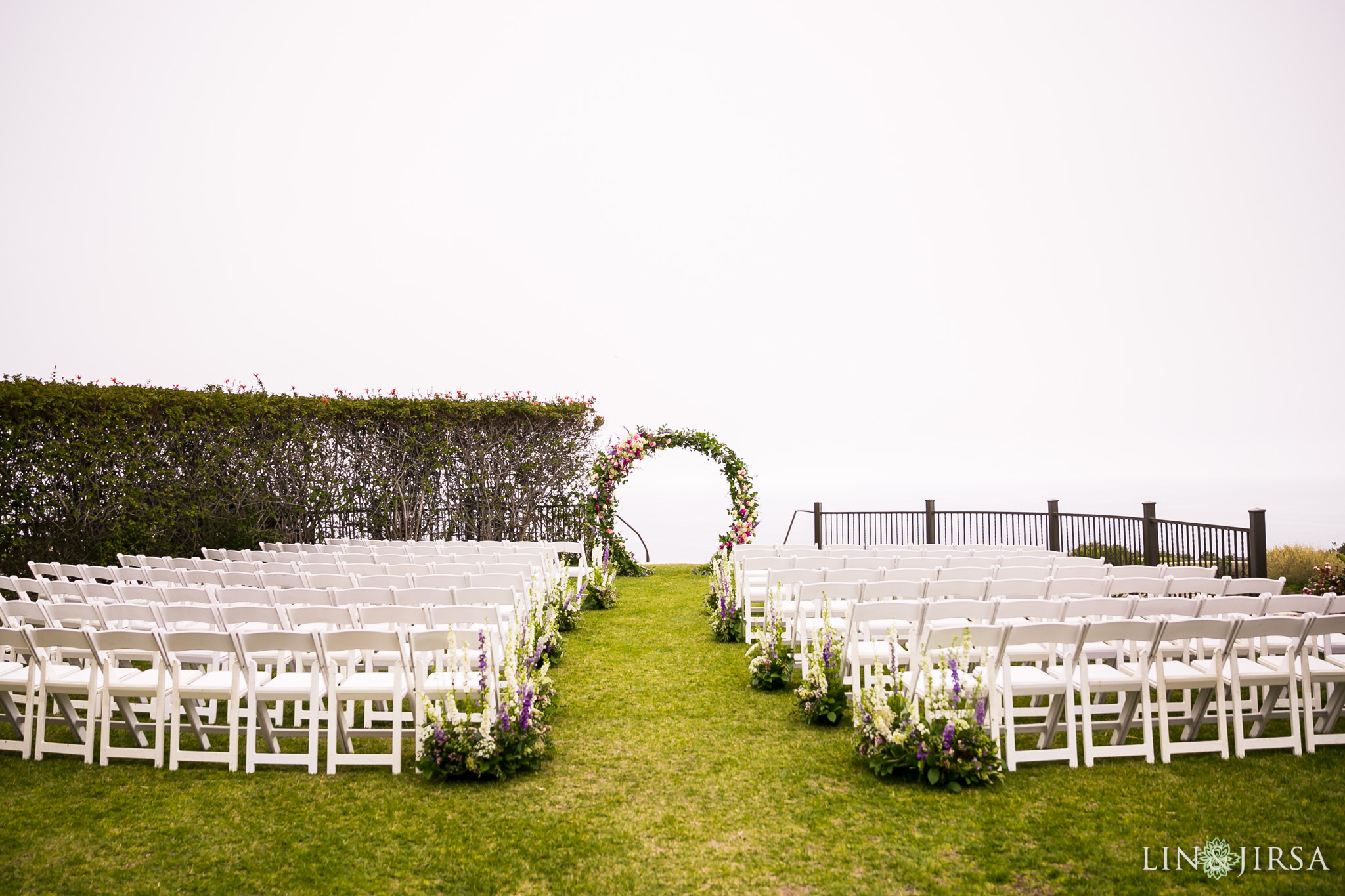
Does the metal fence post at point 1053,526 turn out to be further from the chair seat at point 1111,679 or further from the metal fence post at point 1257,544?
the chair seat at point 1111,679

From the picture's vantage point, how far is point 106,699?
438 centimetres

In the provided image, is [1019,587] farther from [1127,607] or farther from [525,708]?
[525,708]

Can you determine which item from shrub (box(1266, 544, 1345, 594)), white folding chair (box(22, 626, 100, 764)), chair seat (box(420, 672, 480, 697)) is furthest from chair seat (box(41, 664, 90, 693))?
shrub (box(1266, 544, 1345, 594))

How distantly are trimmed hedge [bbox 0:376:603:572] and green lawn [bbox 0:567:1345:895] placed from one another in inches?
299

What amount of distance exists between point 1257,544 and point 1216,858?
7.79 m

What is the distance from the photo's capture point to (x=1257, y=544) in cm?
913

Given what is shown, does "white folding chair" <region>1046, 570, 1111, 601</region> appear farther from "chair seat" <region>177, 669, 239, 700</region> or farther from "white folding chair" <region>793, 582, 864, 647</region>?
"chair seat" <region>177, 669, 239, 700</region>

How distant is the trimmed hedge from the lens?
33.4 ft

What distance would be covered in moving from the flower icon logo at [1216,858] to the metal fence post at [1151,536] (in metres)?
9.49

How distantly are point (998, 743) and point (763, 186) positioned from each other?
31.3m

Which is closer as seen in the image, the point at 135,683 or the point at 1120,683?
the point at 1120,683

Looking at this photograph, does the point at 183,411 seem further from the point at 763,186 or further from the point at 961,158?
the point at 961,158

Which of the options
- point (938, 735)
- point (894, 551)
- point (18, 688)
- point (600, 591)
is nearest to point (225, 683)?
point (18, 688)

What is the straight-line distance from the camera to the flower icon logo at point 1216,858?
3.04 m
